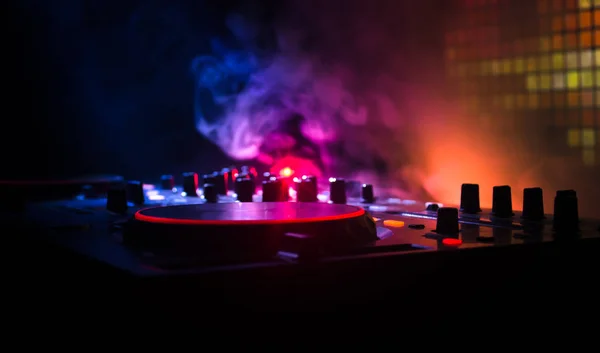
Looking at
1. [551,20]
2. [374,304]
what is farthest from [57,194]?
[551,20]

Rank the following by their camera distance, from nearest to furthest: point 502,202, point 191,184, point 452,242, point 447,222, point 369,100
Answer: point 452,242
point 447,222
point 502,202
point 191,184
point 369,100

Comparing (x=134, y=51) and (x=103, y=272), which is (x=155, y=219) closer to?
(x=103, y=272)

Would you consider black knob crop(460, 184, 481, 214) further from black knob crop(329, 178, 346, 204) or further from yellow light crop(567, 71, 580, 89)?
yellow light crop(567, 71, 580, 89)

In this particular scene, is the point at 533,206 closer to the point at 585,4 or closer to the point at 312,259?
the point at 312,259

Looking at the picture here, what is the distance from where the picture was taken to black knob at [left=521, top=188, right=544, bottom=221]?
1.09 meters

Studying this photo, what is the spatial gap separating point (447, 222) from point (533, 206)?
0.94 feet

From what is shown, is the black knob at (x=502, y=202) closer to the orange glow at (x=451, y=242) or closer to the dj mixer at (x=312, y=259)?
the dj mixer at (x=312, y=259)

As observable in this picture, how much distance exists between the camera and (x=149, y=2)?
2498 millimetres

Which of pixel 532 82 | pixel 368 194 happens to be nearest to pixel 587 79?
pixel 532 82

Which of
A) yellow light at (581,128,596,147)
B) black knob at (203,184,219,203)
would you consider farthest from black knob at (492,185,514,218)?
yellow light at (581,128,596,147)

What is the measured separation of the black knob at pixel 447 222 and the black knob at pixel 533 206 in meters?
0.26

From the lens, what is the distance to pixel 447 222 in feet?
2.97

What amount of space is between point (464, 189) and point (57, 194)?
124 cm

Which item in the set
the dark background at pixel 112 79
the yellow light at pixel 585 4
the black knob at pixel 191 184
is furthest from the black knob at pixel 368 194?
the yellow light at pixel 585 4
